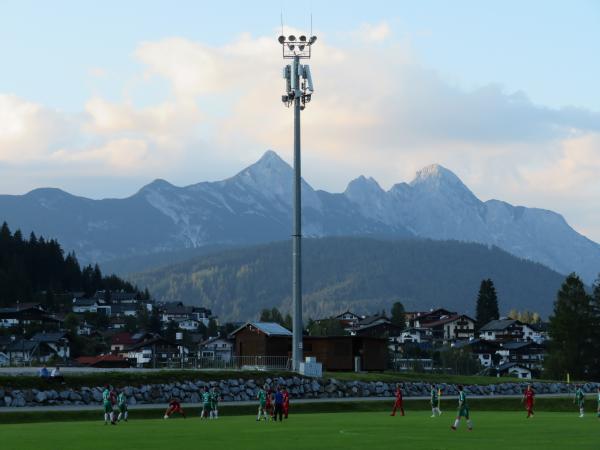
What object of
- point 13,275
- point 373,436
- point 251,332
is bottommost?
point 373,436

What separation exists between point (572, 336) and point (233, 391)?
59.5 meters

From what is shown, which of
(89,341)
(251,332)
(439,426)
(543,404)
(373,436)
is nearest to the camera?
(373,436)

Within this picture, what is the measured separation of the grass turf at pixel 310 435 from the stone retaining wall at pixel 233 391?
10.4 metres

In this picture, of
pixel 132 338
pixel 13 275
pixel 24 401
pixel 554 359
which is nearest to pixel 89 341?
pixel 132 338

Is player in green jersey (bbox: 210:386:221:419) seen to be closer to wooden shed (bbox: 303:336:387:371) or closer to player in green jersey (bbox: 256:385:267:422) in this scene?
player in green jersey (bbox: 256:385:267:422)

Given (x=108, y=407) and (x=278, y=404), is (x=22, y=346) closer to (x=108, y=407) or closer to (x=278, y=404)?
(x=278, y=404)

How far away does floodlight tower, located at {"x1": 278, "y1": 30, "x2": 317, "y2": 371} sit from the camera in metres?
79.4

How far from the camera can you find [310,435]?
144 ft

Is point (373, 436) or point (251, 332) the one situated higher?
point (251, 332)

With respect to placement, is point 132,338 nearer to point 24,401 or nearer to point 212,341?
point 212,341

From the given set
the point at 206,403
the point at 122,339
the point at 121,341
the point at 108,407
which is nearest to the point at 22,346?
the point at 121,341

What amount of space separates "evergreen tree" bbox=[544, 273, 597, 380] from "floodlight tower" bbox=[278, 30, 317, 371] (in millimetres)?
50007

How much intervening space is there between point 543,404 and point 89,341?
102 m

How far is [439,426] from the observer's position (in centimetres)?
5081
